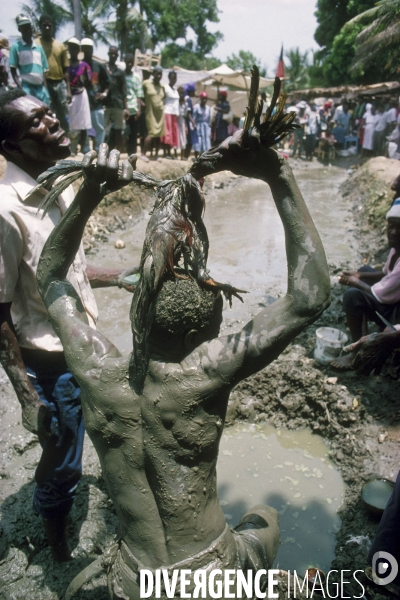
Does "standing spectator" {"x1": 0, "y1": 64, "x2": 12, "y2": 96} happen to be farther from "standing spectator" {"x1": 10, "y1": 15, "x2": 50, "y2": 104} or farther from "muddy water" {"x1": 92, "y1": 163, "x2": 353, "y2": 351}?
"muddy water" {"x1": 92, "y1": 163, "x2": 353, "y2": 351}

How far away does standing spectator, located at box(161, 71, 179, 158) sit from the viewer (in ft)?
37.0

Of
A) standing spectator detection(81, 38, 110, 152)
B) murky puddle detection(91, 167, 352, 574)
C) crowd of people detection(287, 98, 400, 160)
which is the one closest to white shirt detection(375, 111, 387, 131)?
crowd of people detection(287, 98, 400, 160)

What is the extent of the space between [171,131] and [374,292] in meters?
8.88

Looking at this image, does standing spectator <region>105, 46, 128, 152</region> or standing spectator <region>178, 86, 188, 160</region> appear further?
standing spectator <region>178, 86, 188, 160</region>

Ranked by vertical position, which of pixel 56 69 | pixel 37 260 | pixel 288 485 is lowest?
pixel 288 485

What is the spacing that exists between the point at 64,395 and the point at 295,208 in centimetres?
167

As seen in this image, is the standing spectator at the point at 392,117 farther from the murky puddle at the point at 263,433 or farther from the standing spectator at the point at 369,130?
the murky puddle at the point at 263,433

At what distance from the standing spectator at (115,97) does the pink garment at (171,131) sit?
Result: 1930mm

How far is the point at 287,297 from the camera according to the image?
4.90 ft

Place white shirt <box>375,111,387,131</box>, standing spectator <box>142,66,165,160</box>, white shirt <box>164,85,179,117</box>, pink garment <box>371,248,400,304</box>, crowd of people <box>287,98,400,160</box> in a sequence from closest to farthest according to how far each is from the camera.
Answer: pink garment <box>371,248,400,304</box>
standing spectator <box>142,66,165,160</box>
white shirt <box>164,85,179,117</box>
white shirt <box>375,111,387,131</box>
crowd of people <box>287,98,400,160</box>

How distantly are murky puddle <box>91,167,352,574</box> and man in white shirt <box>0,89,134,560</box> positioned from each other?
1.33 m

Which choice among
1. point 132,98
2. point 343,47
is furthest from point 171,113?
point 343,47

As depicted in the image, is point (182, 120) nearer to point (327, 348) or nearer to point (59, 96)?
point (59, 96)

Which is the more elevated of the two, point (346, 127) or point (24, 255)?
point (346, 127)
